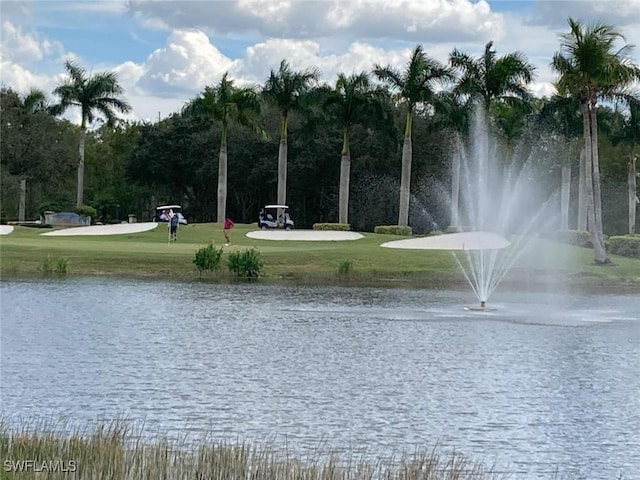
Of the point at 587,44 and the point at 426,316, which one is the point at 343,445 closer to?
the point at 426,316

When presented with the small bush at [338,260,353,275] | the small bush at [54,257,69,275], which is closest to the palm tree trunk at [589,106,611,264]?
the small bush at [338,260,353,275]

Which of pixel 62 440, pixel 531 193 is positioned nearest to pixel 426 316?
pixel 62 440

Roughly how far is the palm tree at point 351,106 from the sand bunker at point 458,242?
1380cm

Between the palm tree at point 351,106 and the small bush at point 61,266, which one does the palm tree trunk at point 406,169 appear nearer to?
the palm tree at point 351,106

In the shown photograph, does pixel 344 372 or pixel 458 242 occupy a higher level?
pixel 458 242

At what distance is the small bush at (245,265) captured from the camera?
43250mm

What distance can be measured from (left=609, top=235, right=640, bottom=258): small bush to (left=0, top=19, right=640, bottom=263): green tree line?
5.57ft

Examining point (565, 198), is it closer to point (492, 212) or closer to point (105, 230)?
point (492, 212)

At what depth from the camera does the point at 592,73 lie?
159ft

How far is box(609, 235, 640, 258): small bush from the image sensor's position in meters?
54.1

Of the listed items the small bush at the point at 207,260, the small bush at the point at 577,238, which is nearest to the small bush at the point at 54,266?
the small bush at the point at 207,260

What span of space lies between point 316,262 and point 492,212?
78.0 ft

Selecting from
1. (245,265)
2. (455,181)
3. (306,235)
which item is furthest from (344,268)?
(455,181)

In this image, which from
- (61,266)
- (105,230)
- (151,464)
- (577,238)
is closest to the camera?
(151,464)
